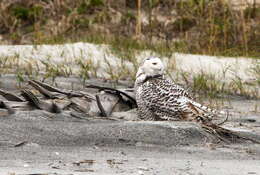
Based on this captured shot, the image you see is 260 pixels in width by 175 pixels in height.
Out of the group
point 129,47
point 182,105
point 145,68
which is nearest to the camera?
point 182,105

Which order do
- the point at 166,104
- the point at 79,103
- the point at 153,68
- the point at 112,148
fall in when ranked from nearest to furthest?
1. the point at 112,148
2. the point at 166,104
3. the point at 79,103
4. the point at 153,68

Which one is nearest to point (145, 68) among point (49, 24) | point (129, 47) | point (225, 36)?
point (129, 47)

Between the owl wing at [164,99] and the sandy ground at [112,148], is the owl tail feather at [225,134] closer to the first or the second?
the sandy ground at [112,148]

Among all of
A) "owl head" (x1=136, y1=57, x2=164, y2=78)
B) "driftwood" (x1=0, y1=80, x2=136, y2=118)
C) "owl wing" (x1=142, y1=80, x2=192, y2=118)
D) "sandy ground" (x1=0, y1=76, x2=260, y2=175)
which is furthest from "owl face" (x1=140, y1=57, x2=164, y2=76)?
"sandy ground" (x1=0, y1=76, x2=260, y2=175)

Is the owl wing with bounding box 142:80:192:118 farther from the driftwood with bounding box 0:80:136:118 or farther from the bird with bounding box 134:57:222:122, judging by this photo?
the driftwood with bounding box 0:80:136:118

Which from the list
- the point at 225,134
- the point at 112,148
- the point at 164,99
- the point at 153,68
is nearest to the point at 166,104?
the point at 164,99

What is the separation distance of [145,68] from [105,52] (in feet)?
8.95

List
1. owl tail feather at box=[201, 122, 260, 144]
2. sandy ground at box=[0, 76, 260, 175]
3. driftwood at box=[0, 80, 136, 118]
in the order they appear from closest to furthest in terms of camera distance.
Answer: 1. sandy ground at box=[0, 76, 260, 175]
2. owl tail feather at box=[201, 122, 260, 144]
3. driftwood at box=[0, 80, 136, 118]

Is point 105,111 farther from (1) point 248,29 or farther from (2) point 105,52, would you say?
(1) point 248,29

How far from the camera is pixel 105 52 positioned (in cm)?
749

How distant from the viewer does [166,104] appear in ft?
14.8

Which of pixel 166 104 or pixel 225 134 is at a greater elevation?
pixel 166 104

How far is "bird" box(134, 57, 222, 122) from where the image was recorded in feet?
14.8

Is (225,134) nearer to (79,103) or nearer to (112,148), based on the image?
(112,148)
